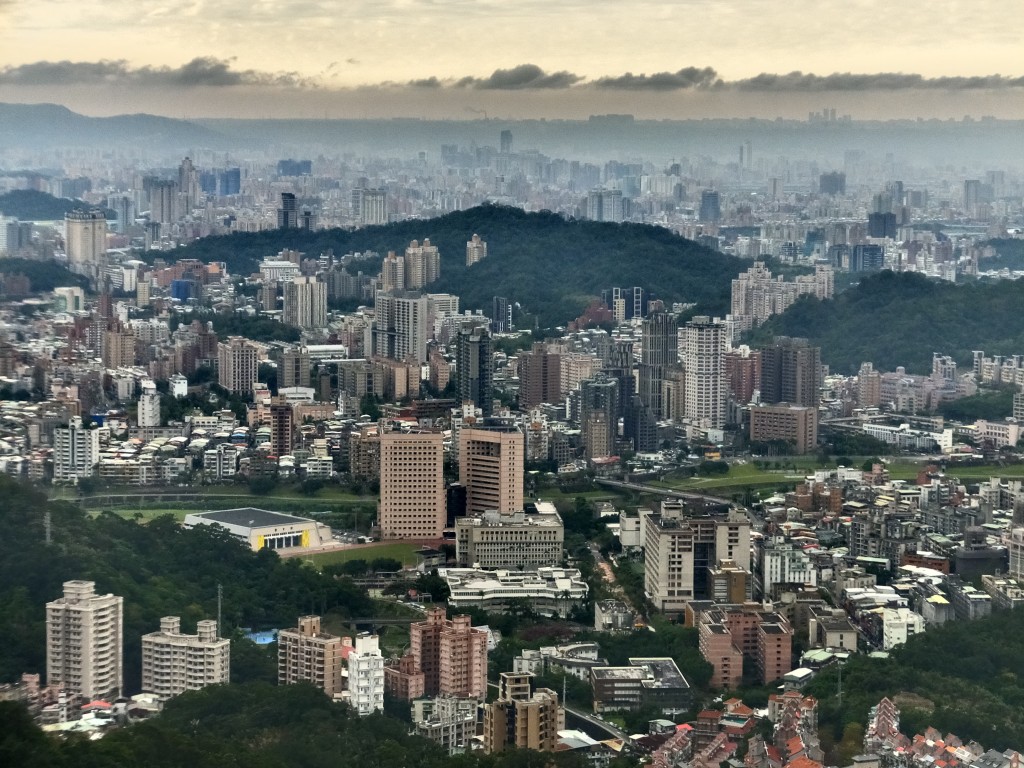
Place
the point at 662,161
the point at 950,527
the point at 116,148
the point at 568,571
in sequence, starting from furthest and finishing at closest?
the point at 662,161
the point at 116,148
the point at 950,527
the point at 568,571

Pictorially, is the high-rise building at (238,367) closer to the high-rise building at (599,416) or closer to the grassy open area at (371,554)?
the high-rise building at (599,416)

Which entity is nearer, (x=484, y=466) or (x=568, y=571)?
(x=568, y=571)

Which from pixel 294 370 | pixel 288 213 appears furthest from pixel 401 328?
pixel 288 213

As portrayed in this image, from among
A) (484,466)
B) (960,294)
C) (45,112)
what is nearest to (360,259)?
(960,294)

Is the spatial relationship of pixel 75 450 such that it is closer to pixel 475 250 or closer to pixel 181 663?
pixel 181 663

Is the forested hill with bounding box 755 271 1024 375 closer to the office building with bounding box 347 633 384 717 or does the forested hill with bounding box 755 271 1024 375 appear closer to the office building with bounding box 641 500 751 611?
the office building with bounding box 641 500 751 611

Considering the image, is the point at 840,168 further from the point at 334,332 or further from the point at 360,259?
the point at 334,332

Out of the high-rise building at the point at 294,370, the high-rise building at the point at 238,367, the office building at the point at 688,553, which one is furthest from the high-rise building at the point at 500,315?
the office building at the point at 688,553
